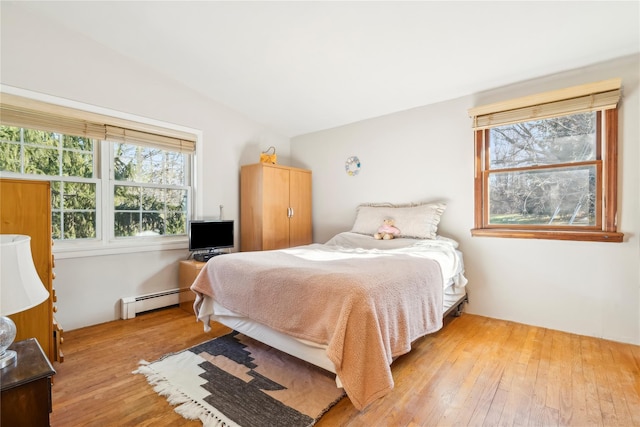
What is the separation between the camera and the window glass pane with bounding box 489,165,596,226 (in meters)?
2.56

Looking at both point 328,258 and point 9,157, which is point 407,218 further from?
point 9,157

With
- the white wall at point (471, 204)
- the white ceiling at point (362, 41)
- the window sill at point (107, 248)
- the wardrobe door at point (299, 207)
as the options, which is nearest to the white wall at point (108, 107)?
the window sill at point (107, 248)

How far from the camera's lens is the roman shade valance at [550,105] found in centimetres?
235

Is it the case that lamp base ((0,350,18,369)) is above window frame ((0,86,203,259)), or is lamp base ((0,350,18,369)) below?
below

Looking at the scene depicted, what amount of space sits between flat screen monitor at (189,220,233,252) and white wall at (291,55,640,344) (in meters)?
1.41

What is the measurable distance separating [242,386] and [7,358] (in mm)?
1117

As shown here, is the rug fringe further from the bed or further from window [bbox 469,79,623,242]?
window [bbox 469,79,623,242]

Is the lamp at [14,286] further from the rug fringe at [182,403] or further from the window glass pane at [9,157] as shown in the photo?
the window glass pane at [9,157]

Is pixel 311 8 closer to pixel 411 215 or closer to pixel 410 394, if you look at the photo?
pixel 411 215

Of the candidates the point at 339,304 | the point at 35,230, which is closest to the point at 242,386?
the point at 339,304

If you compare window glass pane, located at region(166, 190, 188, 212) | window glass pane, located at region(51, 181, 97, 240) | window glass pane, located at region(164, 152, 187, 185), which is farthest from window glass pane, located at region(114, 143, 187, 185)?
window glass pane, located at region(51, 181, 97, 240)

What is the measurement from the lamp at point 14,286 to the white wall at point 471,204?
3.21 m

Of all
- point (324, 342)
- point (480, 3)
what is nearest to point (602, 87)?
point (480, 3)

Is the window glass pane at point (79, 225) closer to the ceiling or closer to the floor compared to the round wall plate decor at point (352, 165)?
closer to the floor
